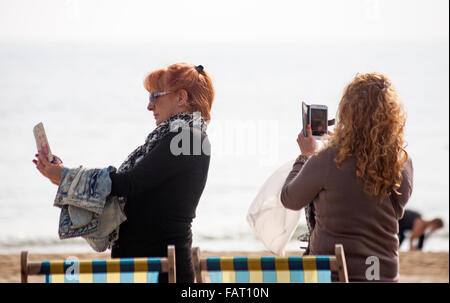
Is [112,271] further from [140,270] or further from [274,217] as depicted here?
[274,217]

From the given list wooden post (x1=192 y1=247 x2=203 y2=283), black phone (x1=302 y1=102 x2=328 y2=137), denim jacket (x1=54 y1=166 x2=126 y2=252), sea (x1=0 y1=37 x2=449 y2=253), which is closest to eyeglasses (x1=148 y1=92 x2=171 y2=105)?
denim jacket (x1=54 y1=166 x2=126 y2=252)

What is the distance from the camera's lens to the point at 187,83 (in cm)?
296

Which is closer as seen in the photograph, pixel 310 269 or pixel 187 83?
pixel 310 269

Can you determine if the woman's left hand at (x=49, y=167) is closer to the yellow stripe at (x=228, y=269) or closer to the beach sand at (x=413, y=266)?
the yellow stripe at (x=228, y=269)

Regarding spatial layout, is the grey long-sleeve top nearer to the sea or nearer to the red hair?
the red hair

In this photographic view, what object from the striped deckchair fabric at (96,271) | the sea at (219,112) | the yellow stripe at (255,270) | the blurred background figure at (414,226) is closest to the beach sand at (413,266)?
the blurred background figure at (414,226)

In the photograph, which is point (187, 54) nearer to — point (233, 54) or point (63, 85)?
point (233, 54)

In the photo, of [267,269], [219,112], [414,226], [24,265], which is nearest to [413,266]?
[414,226]

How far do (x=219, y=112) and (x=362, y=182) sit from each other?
87.5 feet

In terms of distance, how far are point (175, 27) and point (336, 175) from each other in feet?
148

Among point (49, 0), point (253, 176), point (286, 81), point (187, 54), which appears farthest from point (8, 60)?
point (253, 176)

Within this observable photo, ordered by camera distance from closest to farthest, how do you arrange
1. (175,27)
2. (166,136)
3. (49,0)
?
(166,136)
(49,0)
(175,27)

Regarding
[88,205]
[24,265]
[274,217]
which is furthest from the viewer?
[274,217]

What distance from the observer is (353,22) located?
4881 centimetres
